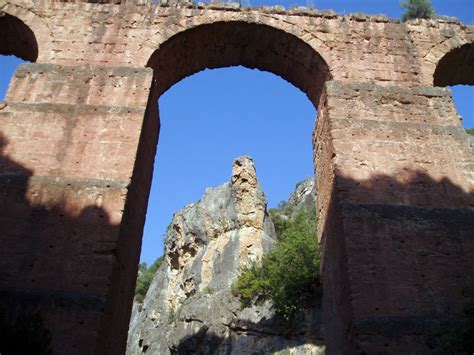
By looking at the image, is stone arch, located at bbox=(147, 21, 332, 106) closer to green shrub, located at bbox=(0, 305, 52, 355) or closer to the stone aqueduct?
the stone aqueduct

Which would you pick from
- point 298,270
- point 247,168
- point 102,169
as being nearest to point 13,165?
point 102,169

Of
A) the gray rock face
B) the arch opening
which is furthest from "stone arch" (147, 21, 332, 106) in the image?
the gray rock face

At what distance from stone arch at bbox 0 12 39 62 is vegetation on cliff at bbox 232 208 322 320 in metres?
13.0

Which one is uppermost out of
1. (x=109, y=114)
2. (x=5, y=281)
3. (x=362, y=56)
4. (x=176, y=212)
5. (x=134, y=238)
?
(x=176, y=212)

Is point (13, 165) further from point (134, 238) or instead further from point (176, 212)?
point (176, 212)

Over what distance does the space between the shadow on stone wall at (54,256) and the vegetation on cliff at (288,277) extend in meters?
13.5

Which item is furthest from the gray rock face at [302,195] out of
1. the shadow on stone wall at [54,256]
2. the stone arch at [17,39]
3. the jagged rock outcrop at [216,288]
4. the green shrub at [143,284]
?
the shadow on stone wall at [54,256]

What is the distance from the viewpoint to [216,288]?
2227cm

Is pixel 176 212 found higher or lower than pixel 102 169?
higher

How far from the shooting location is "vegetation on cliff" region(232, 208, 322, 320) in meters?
17.8

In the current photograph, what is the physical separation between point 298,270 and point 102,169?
542 inches

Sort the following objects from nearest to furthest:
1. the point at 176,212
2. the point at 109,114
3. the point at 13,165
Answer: the point at 13,165 < the point at 109,114 < the point at 176,212

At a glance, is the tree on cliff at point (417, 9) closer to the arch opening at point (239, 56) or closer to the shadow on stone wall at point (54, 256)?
the arch opening at point (239, 56)

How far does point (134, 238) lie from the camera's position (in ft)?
20.0
